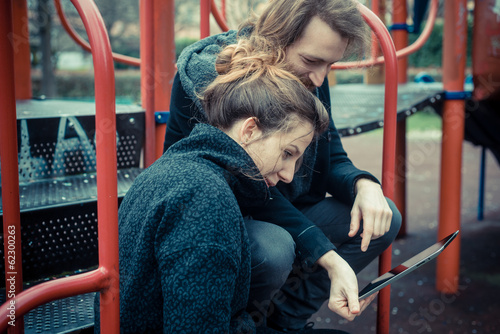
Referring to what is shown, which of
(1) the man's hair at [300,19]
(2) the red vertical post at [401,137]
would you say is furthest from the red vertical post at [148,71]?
(2) the red vertical post at [401,137]

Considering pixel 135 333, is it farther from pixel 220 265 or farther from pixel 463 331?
pixel 463 331

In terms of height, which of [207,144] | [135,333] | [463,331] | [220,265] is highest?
[207,144]

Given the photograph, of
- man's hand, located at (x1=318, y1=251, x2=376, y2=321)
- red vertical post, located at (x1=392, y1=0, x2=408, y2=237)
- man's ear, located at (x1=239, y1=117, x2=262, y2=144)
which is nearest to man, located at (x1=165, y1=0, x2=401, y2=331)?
man's hand, located at (x1=318, y1=251, x2=376, y2=321)

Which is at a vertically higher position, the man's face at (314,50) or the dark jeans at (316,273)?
the man's face at (314,50)

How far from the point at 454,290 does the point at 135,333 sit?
198 cm

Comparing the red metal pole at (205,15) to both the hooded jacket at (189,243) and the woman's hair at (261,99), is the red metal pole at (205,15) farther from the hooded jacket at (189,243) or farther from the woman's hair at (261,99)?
the hooded jacket at (189,243)

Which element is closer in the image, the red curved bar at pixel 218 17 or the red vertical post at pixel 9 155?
the red vertical post at pixel 9 155

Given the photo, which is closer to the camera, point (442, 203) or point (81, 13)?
point (81, 13)

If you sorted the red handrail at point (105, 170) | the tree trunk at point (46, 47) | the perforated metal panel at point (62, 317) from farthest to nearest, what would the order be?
the tree trunk at point (46, 47), the perforated metal panel at point (62, 317), the red handrail at point (105, 170)

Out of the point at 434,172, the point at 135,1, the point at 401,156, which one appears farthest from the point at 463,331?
the point at 135,1

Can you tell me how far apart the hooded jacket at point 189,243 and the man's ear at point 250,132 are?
42 mm

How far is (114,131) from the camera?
979 millimetres

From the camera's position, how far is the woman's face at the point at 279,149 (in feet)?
3.99

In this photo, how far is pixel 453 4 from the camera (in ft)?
8.64
